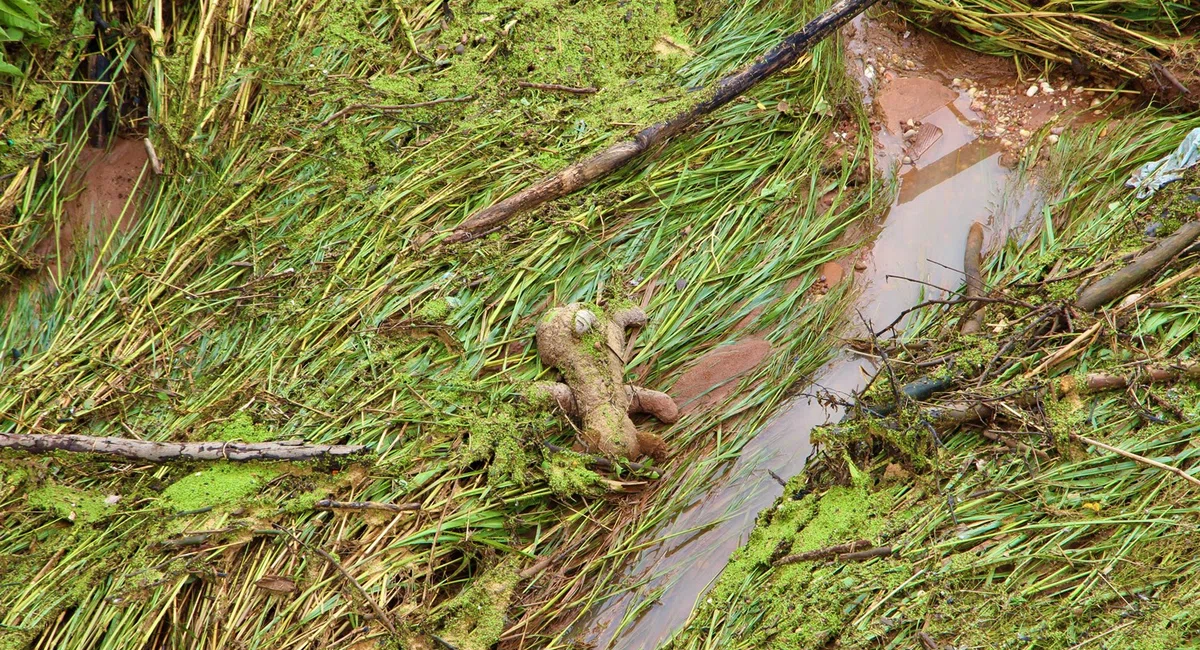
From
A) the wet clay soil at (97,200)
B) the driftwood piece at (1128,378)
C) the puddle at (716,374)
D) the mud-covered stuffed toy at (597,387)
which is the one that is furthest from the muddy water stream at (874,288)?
the wet clay soil at (97,200)

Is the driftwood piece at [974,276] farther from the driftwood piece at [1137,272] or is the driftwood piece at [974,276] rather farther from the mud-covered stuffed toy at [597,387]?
the mud-covered stuffed toy at [597,387]

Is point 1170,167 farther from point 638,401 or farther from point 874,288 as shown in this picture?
point 638,401

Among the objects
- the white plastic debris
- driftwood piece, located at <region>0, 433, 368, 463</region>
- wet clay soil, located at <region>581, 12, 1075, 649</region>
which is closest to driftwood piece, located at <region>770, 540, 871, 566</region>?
wet clay soil, located at <region>581, 12, 1075, 649</region>

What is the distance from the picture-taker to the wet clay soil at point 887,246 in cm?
324

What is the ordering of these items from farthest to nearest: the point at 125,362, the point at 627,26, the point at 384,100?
the point at 627,26
the point at 384,100
the point at 125,362

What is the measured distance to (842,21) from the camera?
4.26 m

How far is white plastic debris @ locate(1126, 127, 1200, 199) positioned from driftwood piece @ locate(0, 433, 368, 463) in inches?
142

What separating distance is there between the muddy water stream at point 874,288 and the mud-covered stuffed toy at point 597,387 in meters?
0.36

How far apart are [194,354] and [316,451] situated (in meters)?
0.86

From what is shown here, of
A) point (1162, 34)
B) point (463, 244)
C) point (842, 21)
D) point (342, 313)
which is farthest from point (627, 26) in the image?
point (1162, 34)

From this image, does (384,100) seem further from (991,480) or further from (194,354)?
(991,480)

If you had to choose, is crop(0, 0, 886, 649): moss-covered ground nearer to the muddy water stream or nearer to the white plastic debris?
the muddy water stream

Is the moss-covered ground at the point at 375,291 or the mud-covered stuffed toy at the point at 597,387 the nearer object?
the moss-covered ground at the point at 375,291

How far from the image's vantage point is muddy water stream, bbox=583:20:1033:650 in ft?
10.5
